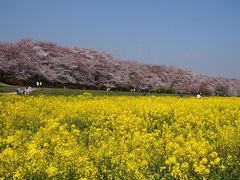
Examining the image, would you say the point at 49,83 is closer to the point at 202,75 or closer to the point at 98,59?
the point at 98,59

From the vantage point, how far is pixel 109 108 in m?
18.5

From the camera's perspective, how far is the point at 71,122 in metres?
16.0

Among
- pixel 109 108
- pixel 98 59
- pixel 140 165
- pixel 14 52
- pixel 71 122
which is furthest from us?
pixel 98 59

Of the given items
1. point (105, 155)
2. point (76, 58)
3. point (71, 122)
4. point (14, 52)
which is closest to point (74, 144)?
point (105, 155)

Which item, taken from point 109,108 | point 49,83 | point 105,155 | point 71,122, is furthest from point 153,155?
point 49,83

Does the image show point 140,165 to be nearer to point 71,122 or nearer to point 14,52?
point 71,122

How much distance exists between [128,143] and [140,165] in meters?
2.28

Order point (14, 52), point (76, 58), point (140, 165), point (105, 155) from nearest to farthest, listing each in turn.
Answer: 1. point (140, 165)
2. point (105, 155)
3. point (14, 52)
4. point (76, 58)

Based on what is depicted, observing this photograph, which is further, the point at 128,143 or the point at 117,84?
the point at 117,84

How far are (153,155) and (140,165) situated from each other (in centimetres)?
134

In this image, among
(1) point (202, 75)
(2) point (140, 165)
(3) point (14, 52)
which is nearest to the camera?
(2) point (140, 165)

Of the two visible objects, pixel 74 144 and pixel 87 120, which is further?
pixel 87 120

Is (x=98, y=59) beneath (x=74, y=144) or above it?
above

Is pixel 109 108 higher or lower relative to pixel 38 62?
lower
